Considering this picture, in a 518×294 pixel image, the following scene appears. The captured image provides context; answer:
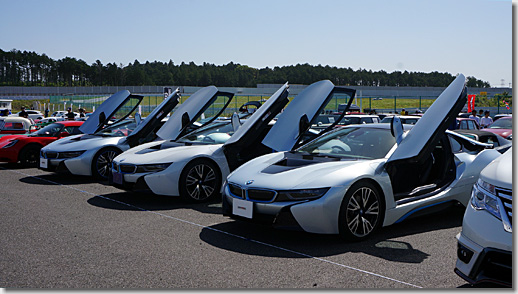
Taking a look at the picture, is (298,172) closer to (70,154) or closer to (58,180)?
(70,154)

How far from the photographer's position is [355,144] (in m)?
6.66

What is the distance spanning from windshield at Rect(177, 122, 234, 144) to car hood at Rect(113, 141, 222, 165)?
0.38 m

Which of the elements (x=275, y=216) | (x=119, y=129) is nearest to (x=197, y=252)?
(x=275, y=216)

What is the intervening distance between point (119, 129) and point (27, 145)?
10.8 ft

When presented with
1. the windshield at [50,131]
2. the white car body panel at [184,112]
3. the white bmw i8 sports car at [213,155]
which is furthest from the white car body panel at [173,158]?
the windshield at [50,131]

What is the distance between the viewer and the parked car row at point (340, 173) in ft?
12.0

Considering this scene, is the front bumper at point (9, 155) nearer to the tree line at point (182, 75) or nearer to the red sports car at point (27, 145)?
the red sports car at point (27, 145)

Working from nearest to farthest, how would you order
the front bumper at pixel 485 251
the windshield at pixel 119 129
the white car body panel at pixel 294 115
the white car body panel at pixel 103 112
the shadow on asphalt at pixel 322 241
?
the front bumper at pixel 485 251 → the shadow on asphalt at pixel 322 241 → the white car body panel at pixel 294 115 → the windshield at pixel 119 129 → the white car body panel at pixel 103 112

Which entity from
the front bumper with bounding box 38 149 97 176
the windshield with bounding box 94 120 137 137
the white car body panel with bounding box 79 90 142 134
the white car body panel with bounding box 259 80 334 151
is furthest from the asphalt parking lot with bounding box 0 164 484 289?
the white car body panel with bounding box 79 90 142 134

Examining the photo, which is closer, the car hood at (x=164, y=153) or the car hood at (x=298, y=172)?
the car hood at (x=298, y=172)

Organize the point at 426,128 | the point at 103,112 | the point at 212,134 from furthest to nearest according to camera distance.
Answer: the point at 103,112
the point at 212,134
the point at 426,128

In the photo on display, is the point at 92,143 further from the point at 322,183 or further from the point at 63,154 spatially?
the point at 322,183

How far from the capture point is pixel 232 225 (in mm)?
6598

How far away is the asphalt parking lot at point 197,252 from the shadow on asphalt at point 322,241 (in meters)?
0.01
